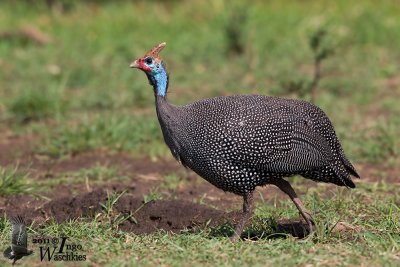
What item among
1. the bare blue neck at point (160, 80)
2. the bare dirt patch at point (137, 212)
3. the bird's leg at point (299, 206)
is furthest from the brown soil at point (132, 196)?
the bare blue neck at point (160, 80)

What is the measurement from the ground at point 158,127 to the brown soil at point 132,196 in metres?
0.01

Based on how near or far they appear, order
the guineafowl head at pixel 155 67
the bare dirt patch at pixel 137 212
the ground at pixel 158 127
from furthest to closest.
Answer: the bare dirt patch at pixel 137 212 → the guineafowl head at pixel 155 67 → the ground at pixel 158 127

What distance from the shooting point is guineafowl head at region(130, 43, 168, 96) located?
16.5 feet

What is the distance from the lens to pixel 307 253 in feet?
14.6

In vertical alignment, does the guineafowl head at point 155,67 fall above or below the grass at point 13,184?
above

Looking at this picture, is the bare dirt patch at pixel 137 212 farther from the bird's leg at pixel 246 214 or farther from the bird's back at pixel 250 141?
the bird's back at pixel 250 141

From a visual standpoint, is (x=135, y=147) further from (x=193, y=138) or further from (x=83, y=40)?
(x=83, y=40)

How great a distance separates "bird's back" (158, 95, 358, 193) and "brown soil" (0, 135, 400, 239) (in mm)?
460

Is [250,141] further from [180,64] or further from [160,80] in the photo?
[180,64]

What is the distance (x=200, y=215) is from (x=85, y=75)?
4.09 meters

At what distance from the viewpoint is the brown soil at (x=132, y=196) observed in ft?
17.7

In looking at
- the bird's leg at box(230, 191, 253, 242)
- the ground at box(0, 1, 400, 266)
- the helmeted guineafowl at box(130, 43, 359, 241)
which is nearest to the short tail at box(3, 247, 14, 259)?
the ground at box(0, 1, 400, 266)

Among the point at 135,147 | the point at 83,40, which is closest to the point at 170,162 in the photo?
the point at 135,147

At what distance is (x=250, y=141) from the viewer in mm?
4840
